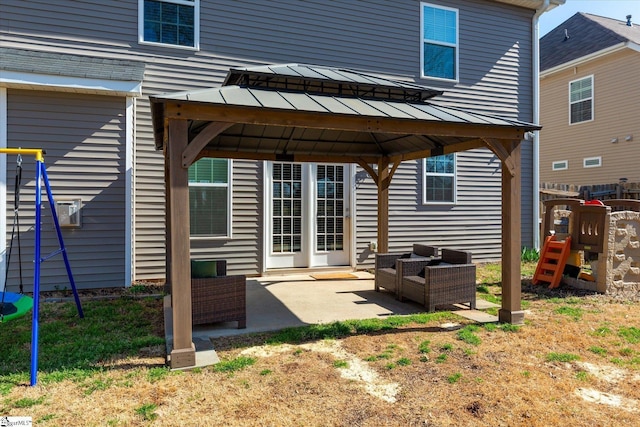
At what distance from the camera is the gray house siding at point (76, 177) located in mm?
6086

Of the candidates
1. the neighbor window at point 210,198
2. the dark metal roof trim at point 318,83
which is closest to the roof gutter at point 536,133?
the dark metal roof trim at point 318,83

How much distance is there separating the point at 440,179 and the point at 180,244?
21.6 ft

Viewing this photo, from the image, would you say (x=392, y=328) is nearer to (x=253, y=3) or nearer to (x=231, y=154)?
(x=231, y=154)

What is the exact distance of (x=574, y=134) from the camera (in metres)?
13.9

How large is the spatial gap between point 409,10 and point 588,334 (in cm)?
680

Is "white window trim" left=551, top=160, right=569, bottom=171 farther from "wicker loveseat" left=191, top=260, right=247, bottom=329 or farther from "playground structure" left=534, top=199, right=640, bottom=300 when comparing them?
"wicker loveseat" left=191, top=260, right=247, bottom=329

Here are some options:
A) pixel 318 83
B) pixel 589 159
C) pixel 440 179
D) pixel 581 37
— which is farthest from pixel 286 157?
pixel 581 37

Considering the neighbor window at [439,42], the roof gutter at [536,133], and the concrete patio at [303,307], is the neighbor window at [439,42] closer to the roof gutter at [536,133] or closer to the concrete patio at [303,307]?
the roof gutter at [536,133]

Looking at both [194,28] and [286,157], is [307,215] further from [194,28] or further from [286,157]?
[194,28]

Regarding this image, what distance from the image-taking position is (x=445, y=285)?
523 cm

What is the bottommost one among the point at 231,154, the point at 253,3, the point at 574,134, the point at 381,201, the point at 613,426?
the point at 613,426

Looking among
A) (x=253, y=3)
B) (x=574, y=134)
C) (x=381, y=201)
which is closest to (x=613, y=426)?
(x=381, y=201)

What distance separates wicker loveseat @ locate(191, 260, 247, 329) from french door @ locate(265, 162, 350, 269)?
3.15 m

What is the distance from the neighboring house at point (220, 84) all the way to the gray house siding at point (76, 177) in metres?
0.02
